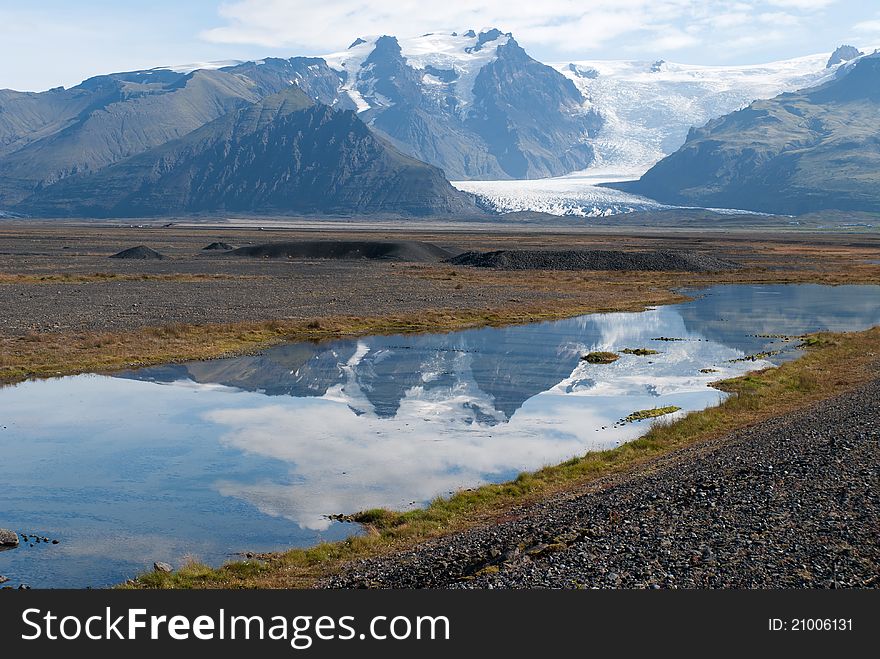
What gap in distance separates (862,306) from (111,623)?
7806 centimetres

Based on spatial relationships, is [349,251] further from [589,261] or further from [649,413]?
[649,413]

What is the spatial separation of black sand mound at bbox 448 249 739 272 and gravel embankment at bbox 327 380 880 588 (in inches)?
3638

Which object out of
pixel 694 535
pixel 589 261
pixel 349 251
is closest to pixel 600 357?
pixel 694 535

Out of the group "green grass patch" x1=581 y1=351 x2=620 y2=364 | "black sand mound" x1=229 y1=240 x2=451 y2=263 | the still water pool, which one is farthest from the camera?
"black sand mound" x1=229 y1=240 x2=451 y2=263

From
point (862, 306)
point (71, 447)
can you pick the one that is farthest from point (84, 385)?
point (862, 306)

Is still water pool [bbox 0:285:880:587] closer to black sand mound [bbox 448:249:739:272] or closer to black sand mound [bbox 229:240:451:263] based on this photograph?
black sand mound [bbox 448:249:739:272]

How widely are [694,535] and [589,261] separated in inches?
4044

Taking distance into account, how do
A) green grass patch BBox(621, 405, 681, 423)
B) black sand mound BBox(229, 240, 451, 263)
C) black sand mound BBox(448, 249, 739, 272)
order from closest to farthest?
green grass patch BBox(621, 405, 681, 423)
black sand mound BBox(448, 249, 739, 272)
black sand mound BBox(229, 240, 451, 263)

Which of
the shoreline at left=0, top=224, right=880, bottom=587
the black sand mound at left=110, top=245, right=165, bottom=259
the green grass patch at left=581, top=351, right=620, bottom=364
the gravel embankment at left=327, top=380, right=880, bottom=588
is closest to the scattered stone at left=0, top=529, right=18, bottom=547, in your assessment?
the shoreline at left=0, top=224, right=880, bottom=587

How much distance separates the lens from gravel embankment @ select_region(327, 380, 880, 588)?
1617 cm

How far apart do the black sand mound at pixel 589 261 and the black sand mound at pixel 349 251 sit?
336 inches

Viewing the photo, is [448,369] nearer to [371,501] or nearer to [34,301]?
[371,501]

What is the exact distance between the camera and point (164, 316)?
6038 cm

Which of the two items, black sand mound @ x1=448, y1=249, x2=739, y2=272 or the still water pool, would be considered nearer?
the still water pool
